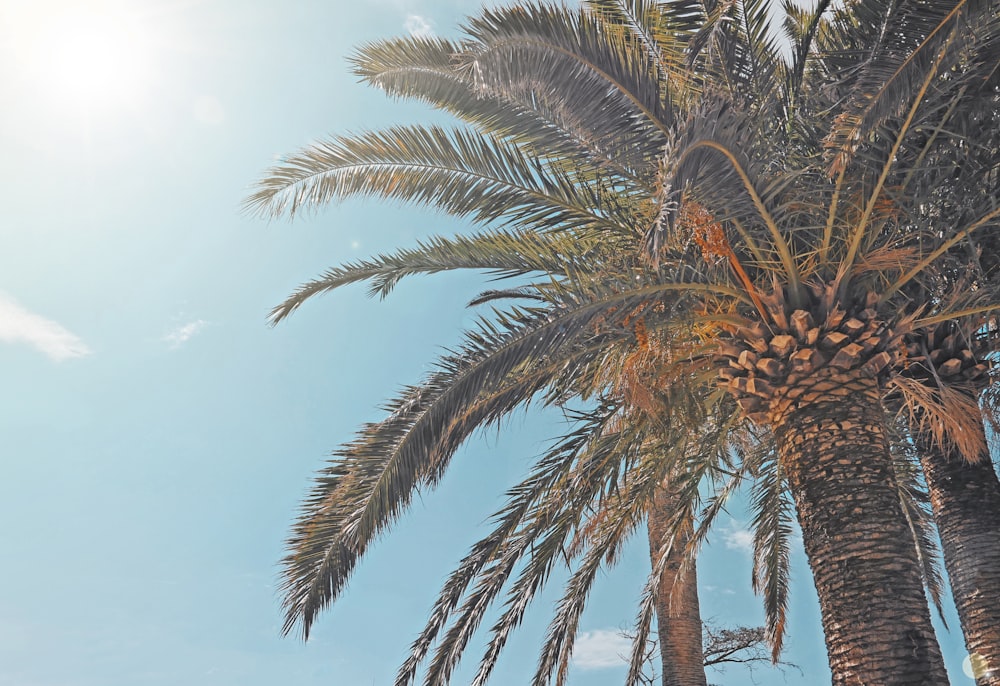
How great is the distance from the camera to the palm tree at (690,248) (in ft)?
18.0

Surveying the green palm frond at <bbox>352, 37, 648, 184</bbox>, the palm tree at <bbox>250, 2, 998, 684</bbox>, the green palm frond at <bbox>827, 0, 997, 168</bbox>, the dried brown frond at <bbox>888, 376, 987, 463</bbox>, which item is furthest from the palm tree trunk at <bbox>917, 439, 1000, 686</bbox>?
the green palm frond at <bbox>352, 37, 648, 184</bbox>

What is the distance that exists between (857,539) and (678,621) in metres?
5.02

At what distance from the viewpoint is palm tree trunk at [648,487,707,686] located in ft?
32.5

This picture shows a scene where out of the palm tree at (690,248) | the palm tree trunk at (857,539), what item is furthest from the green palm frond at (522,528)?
the palm tree trunk at (857,539)

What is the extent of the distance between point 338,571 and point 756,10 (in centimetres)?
576

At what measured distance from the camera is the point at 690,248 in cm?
669

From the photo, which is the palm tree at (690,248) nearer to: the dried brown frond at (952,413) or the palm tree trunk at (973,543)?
the dried brown frond at (952,413)

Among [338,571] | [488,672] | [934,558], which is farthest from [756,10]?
[934,558]

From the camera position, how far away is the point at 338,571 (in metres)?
6.58

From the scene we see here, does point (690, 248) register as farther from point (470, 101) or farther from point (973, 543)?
point (973, 543)

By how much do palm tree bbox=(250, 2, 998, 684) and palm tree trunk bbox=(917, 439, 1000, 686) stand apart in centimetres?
118

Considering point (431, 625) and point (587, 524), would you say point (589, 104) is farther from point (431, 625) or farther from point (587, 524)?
point (431, 625)

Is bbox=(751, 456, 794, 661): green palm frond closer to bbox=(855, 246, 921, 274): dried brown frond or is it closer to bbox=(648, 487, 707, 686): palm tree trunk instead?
bbox=(648, 487, 707, 686): palm tree trunk

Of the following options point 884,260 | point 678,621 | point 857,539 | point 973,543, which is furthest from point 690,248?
point 678,621
